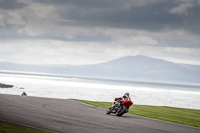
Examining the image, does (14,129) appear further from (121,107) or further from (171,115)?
(171,115)

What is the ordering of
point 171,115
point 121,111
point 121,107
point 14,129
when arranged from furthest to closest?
point 171,115 < point 121,107 < point 121,111 < point 14,129

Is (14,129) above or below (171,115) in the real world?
below

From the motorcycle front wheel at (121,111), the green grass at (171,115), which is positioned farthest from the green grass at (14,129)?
the green grass at (171,115)

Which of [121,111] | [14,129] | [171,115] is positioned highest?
[121,111]

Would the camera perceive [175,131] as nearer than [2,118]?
No

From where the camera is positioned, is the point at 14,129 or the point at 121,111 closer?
the point at 14,129

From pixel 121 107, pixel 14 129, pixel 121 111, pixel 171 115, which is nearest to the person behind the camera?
pixel 14 129

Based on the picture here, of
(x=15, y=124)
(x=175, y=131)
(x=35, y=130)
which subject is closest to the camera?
(x=35, y=130)

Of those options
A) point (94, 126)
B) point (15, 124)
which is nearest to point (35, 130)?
point (15, 124)

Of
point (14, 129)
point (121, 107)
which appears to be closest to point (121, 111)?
point (121, 107)

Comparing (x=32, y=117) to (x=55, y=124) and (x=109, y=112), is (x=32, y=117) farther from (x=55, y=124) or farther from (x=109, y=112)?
(x=109, y=112)

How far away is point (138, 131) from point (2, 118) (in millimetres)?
6464

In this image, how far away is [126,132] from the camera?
45.3 ft

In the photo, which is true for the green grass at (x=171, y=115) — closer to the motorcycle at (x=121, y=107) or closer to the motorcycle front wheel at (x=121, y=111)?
the motorcycle at (x=121, y=107)
